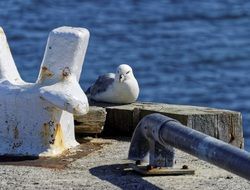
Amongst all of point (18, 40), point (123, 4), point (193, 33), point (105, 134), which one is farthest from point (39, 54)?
point (105, 134)

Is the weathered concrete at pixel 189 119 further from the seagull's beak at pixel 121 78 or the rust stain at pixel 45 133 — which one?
the seagull's beak at pixel 121 78

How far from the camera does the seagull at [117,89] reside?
919cm

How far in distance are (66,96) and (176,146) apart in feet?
2.99

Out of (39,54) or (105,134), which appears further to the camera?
(39,54)

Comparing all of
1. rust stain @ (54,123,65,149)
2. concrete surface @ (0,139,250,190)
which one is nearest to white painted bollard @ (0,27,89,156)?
rust stain @ (54,123,65,149)

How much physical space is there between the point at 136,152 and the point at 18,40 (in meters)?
15.7

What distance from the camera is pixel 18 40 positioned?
23.2 metres

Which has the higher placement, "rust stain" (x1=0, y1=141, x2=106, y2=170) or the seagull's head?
the seagull's head

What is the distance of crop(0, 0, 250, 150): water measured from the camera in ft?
61.5

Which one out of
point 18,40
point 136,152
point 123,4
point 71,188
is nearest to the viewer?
point 71,188

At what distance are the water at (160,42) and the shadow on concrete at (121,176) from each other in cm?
783

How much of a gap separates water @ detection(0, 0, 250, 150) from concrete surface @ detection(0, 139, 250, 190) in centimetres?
772

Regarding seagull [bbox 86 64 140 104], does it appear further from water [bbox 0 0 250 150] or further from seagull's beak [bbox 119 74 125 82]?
water [bbox 0 0 250 150]

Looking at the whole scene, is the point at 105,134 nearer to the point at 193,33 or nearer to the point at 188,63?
the point at 188,63
